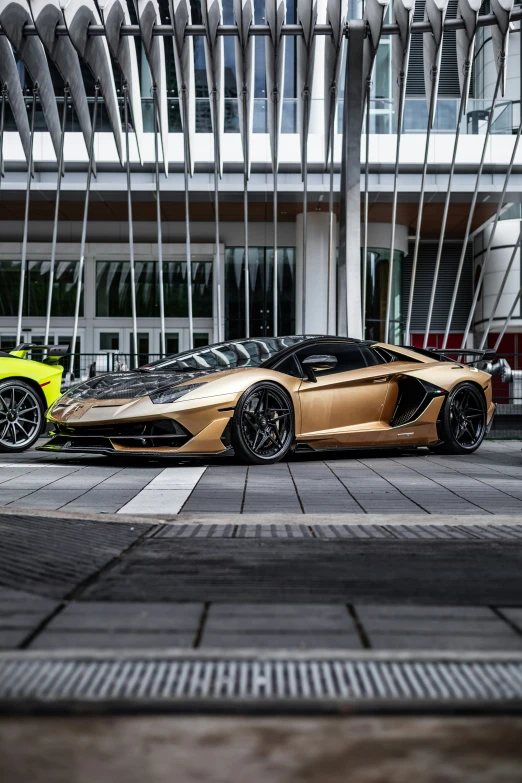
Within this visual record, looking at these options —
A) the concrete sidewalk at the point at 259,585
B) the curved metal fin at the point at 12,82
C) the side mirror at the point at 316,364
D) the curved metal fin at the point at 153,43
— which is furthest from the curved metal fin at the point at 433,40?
the concrete sidewalk at the point at 259,585

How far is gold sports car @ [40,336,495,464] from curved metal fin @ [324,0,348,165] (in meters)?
7.43

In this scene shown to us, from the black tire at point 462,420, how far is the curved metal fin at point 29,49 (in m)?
10.1

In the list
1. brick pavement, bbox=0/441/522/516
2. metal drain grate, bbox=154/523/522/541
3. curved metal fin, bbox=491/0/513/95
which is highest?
curved metal fin, bbox=491/0/513/95

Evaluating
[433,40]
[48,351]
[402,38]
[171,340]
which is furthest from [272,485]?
[171,340]

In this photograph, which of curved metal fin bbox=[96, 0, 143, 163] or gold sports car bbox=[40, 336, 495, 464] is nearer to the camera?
gold sports car bbox=[40, 336, 495, 464]

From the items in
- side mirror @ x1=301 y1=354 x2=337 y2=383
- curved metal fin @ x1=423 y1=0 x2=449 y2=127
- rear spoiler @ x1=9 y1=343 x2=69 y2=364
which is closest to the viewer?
side mirror @ x1=301 y1=354 x2=337 y2=383

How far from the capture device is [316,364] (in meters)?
9.05

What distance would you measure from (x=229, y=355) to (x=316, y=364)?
1.00 m

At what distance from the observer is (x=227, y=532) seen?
15.6 feet

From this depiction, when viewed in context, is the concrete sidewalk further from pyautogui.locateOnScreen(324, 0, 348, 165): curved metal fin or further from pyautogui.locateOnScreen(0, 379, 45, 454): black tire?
pyautogui.locateOnScreen(324, 0, 348, 165): curved metal fin

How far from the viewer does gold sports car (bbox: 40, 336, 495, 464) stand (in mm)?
8266

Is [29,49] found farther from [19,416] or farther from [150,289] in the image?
[150,289]

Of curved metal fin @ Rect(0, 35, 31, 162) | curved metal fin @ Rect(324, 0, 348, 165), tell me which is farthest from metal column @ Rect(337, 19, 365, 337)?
curved metal fin @ Rect(0, 35, 31, 162)

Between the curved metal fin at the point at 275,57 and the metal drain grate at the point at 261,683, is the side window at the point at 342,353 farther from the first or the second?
the curved metal fin at the point at 275,57
